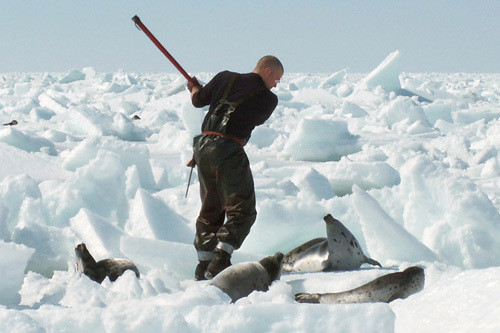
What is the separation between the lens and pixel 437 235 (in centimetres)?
369

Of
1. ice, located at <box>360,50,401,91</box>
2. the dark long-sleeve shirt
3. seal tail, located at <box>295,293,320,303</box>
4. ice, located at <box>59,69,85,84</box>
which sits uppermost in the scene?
ice, located at <box>59,69,85,84</box>

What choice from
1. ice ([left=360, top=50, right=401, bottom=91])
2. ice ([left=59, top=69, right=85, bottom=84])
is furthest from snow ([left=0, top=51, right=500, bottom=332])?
ice ([left=59, top=69, right=85, bottom=84])

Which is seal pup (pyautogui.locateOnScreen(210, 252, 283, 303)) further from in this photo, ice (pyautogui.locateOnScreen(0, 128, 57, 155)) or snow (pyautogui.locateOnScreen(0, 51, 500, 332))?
ice (pyautogui.locateOnScreen(0, 128, 57, 155))

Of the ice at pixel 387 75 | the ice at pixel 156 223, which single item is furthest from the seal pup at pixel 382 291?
the ice at pixel 387 75

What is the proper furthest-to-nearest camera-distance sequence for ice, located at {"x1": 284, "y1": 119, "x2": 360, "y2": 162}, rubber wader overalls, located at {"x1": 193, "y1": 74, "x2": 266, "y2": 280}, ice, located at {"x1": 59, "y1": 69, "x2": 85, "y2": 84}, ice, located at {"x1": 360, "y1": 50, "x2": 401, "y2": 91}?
ice, located at {"x1": 59, "y1": 69, "x2": 85, "y2": 84}, ice, located at {"x1": 360, "y1": 50, "x2": 401, "y2": 91}, ice, located at {"x1": 284, "y1": 119, "x2": 360, "y2": 162}, rubber wader overalls, located at {"x1": 193, "y1": 74, "x2": 266, "y2": 280}

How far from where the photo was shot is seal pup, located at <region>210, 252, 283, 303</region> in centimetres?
249

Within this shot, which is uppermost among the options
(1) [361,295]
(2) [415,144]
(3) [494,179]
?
(2) [415,144]

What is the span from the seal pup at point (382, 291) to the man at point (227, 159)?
0.57 metres

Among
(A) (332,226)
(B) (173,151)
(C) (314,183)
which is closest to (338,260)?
(A) (332,226)

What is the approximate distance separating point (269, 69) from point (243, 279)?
3.55ft

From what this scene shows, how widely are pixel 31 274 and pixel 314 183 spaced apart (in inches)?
107

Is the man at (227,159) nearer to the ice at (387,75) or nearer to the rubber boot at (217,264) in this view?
the rubber boot at (217,264)

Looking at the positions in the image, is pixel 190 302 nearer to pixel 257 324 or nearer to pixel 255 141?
pixel 257 324

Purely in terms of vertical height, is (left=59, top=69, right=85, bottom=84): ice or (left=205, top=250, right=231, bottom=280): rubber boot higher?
(left=59, top=69, right=85, bottom=84): ice
